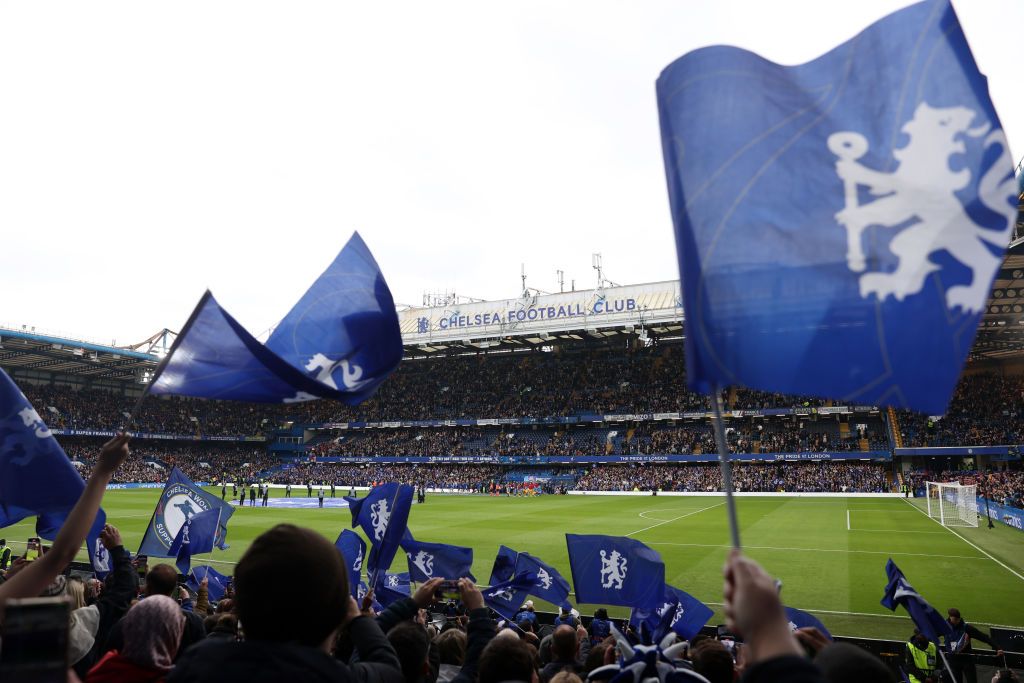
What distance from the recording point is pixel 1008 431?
4609cm

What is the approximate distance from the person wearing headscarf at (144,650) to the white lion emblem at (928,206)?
13.5 ft

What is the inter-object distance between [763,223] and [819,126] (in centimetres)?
82

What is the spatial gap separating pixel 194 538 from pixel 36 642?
1137 cm

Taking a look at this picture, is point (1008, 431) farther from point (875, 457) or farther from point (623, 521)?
point (623, 521)

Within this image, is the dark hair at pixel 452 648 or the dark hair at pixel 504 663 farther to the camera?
the dark hair at pixel 452 648

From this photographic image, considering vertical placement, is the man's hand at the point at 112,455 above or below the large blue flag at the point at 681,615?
above

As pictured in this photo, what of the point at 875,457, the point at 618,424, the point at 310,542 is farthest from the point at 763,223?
the point at 618,424

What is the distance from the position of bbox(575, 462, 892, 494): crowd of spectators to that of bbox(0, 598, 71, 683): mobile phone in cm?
4947

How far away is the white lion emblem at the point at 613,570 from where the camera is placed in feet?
29.5

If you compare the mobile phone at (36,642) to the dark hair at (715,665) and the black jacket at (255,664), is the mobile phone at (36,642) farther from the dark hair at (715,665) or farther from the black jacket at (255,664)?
the dark hair at (715,665)

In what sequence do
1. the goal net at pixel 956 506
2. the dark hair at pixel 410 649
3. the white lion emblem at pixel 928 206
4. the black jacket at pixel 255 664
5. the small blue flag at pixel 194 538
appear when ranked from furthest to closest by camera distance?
1. the goal net at pixel 956 506
2. the small blue flag at pixel 194 538
3. the white lion emblem at pixel 928 206
4. the dark hair at pixel 410 649
5. the black jacket at pixel 255 664

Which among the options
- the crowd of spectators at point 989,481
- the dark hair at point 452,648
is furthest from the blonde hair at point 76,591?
the crowd of spectators at point 989,481

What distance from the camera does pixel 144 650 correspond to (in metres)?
2.90

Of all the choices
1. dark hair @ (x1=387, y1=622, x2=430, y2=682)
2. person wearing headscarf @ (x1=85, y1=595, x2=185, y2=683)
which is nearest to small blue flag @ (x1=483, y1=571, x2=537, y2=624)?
dark hair @ (x1=387, y1=622, x2=430, y2=682)
